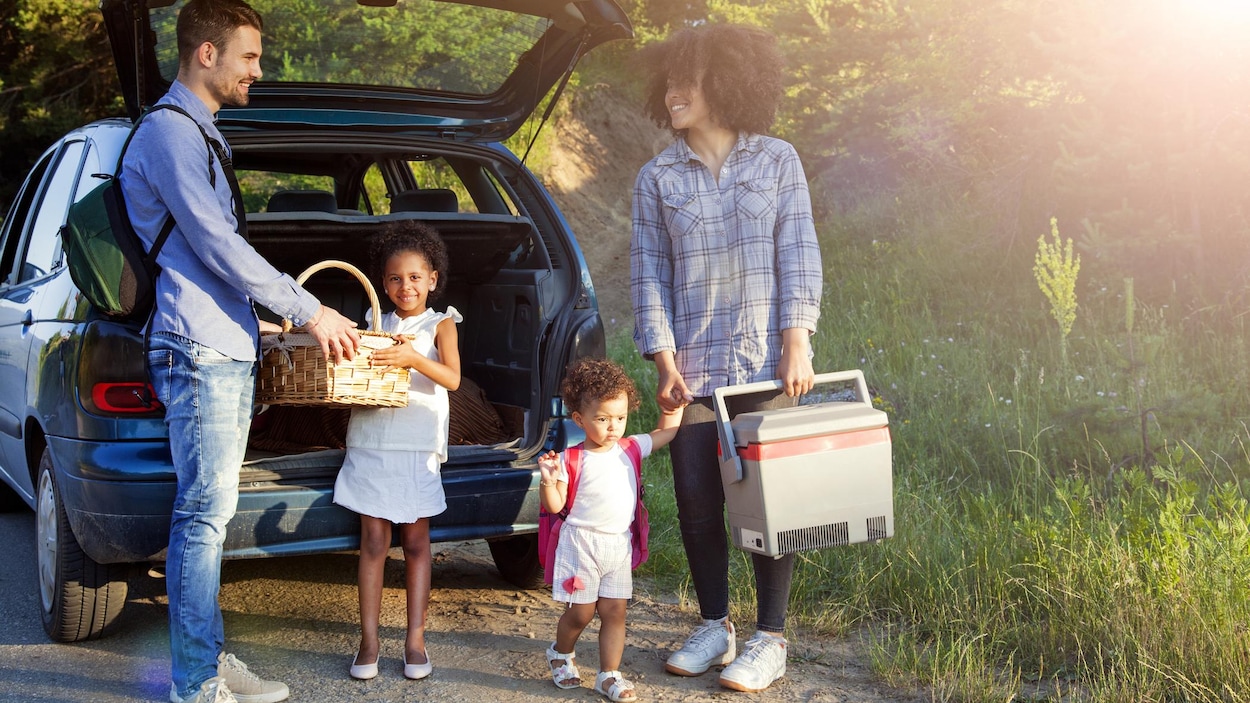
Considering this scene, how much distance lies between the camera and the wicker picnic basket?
3232 millimetres

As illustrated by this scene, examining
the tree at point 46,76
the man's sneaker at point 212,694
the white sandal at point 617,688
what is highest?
the tree at point 46,76

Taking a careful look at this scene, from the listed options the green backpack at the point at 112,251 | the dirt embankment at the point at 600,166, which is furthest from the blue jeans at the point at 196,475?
the dirt embankment at the point at 600,166

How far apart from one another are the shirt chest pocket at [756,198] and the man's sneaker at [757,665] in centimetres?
127

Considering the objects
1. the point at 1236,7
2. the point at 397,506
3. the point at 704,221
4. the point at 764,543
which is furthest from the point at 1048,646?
the point at 1236,7

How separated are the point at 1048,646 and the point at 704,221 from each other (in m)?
1.67

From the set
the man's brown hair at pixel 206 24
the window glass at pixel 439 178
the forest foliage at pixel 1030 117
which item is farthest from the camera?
the window glass at pixel 439 178

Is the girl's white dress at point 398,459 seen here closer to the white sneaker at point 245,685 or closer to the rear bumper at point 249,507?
the rear bumper at point 249,507

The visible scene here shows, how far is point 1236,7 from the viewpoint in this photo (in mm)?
6738

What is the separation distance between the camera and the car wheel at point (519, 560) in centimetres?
436

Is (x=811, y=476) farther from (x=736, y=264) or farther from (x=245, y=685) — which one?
(x=245, y=685)

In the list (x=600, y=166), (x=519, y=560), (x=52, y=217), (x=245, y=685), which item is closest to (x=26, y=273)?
→ (x=52, y=217)

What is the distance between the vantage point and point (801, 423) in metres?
3.04

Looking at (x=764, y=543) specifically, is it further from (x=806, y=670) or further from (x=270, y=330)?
(x=270, y=330)

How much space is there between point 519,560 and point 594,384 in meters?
1.48
